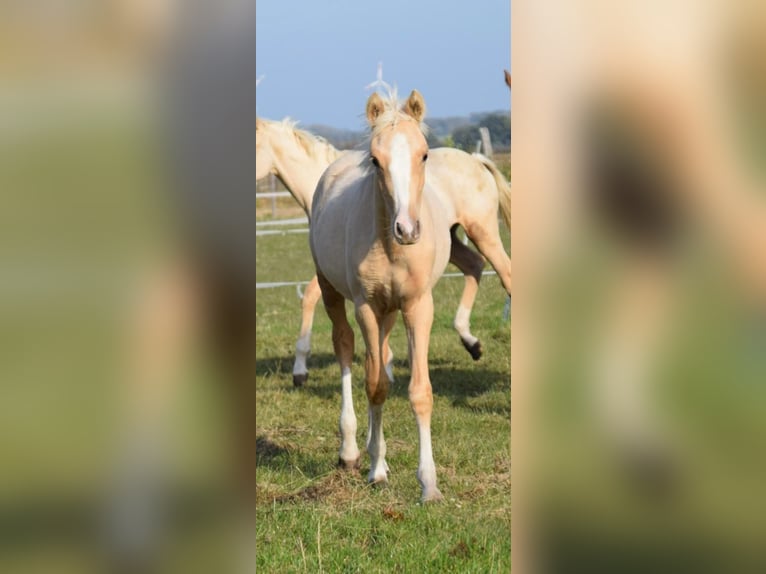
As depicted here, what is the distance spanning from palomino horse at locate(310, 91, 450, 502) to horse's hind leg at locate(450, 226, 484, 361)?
8.07 ft

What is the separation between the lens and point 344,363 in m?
5.62

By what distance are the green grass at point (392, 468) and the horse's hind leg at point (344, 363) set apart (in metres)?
0.12

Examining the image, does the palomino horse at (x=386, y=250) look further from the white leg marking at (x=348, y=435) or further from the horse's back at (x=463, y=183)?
the horse's back at (x=463, y=183)

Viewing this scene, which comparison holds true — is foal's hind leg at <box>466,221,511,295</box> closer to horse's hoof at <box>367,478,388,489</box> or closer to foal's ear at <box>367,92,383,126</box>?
horse's hoof at <box>367,478,388,489</box>

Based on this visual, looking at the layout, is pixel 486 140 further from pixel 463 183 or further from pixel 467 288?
pixel 463 183

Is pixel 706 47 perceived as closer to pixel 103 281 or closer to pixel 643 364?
pixel 643 364

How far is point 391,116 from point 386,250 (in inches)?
26.7

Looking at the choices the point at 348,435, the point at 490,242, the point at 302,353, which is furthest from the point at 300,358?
the point at 348,435

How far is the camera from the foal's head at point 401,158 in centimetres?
407

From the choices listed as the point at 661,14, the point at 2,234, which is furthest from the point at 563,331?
the point at 2,234

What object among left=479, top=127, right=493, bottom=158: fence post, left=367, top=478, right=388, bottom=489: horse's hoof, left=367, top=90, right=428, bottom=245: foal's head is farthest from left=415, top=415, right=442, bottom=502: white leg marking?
left=479, top=127, right=493, bottom=158: fence post

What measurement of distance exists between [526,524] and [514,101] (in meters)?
0.39

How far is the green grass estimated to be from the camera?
126 inches

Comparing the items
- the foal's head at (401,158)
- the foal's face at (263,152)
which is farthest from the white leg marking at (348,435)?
the foal's face at (263,152)
